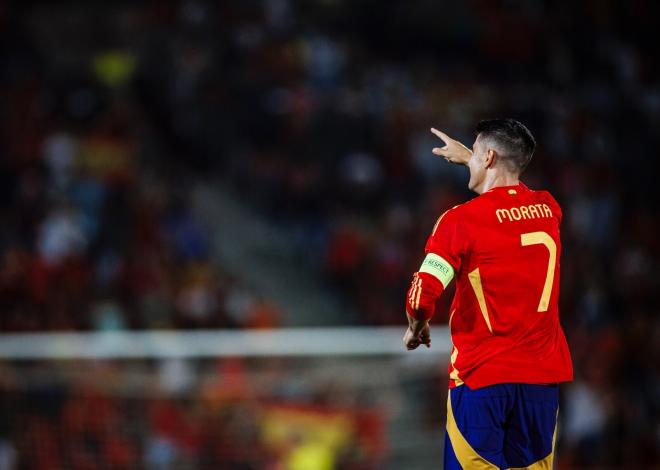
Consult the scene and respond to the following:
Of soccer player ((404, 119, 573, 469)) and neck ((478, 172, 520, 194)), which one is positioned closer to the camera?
soccer player ((404, 119, 573, 469))

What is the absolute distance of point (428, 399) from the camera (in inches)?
379

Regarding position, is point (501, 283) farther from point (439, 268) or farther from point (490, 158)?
point (490, 158)

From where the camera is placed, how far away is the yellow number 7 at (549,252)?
12.3 ft

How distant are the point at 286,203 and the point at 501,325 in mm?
8113

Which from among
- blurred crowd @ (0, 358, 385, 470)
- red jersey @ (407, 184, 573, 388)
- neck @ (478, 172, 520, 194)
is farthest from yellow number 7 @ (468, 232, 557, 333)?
blurred crowd @ (0, 358, 385, 470)

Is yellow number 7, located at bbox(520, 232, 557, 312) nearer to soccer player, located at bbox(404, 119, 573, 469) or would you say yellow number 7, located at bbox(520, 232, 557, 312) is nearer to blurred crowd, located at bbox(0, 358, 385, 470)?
soccer player, located at bbox(404, 119, 573, 469)

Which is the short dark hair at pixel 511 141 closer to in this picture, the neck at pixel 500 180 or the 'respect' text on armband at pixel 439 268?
the neck at pixel 500 180

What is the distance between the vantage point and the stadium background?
940cm

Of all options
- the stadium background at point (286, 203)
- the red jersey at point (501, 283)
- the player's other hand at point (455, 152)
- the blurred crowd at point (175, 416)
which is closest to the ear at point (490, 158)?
the red jersey at point (501, 283)

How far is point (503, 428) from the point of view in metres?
3.78

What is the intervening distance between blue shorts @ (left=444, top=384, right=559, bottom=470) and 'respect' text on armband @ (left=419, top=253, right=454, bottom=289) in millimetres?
450

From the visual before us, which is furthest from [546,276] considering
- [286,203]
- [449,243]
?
[286,203]

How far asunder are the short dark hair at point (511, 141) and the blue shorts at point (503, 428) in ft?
2.76

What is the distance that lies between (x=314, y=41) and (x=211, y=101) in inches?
79.4
